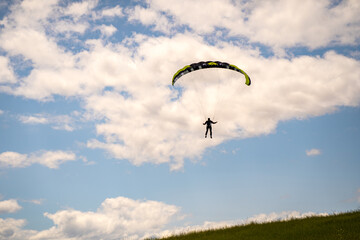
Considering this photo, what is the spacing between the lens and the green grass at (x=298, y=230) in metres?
18.2

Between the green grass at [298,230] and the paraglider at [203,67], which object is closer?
the green grass at [298,230]

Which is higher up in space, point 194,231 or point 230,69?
point 230,69

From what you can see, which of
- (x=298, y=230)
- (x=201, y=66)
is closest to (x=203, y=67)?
(x=201, y=66)

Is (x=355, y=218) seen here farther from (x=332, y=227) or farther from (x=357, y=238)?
(x=357, y=238)

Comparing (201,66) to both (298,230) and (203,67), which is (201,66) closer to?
(203,67)

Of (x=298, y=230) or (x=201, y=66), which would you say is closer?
(x=298, y=230)

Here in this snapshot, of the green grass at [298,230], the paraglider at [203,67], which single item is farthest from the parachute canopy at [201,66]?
the green grass at [298,230]

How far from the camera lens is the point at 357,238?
1706 centimetres

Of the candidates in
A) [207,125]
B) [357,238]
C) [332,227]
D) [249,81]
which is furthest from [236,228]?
[249,81]

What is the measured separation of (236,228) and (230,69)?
50.1 feet

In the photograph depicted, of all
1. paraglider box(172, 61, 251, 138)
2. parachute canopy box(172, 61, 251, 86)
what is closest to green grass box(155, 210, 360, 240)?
paraglider box(172, 61, 251, 138)

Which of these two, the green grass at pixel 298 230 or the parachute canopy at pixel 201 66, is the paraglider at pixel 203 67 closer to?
the parachute canopy at pixel 201 66

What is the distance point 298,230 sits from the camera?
19516 mm

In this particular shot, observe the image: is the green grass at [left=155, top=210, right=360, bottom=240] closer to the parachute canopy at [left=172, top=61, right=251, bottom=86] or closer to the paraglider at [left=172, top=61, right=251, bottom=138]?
the paraglider at [left=172, top=61, right=251, bottom=138]
